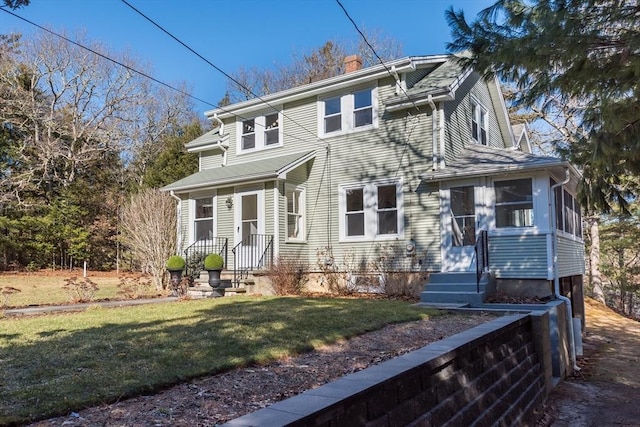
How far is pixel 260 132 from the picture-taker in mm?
15367

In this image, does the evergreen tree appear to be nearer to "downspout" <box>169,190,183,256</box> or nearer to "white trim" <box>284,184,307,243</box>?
"white trim" <box>284,184,307,243</box>

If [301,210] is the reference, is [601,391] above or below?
below

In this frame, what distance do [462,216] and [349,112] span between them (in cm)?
452

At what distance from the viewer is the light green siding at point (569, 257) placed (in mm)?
11031

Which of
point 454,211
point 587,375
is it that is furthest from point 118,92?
point 587,375

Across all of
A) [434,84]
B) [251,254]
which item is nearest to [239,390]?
[251,254]

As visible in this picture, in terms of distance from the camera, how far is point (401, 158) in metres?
12.4

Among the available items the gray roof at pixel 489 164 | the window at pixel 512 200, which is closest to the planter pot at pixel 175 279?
the gray roof at pixel 489 164

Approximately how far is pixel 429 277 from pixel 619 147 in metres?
6.04

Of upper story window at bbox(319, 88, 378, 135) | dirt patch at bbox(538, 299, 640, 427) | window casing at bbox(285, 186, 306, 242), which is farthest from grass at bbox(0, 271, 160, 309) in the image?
dirt patch at bbox(538, 299, 640, 427)

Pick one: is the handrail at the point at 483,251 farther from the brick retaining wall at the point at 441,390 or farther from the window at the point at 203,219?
the window at the point at 203,219

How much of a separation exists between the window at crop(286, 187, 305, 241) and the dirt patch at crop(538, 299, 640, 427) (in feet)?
25.3

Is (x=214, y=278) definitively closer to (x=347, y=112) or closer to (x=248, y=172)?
(x=248, y=172)

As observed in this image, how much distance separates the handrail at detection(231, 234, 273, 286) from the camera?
41.7ft
